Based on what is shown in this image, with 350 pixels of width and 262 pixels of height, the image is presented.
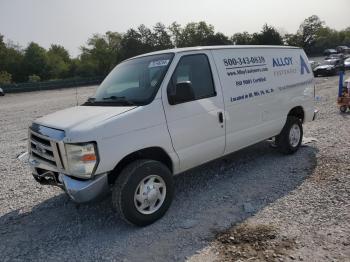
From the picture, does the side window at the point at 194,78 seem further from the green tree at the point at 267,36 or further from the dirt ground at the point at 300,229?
the green tree at the point at 267,36

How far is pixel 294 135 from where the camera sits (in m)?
6.69

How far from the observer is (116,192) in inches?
158

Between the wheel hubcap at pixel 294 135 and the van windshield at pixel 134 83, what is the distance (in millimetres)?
3164

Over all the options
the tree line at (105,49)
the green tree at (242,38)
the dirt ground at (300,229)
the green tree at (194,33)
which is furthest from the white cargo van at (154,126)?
the green tree at (194,33)

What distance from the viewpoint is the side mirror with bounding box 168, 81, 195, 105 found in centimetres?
434

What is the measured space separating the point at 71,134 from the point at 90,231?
1374mm

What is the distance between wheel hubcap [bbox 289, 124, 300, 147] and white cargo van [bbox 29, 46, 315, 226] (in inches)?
32.4

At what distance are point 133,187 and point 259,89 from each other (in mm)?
2855

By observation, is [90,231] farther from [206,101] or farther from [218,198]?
[206,101]

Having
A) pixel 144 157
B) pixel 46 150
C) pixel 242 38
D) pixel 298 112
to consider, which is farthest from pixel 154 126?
pixel 242 38

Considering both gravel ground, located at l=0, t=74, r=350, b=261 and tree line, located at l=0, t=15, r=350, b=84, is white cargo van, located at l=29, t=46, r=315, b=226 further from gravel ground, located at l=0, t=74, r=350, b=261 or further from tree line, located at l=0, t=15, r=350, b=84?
tree line, located at l=0, t=15, r=350, b=84

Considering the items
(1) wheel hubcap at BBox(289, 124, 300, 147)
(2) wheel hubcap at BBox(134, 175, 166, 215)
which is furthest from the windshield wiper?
(1) wheel hubcap at BBox(289, 124, 300, 147)

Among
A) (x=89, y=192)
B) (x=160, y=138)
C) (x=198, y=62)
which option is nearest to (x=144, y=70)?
(x=198, y=62)

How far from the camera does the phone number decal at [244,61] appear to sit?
208 inches
